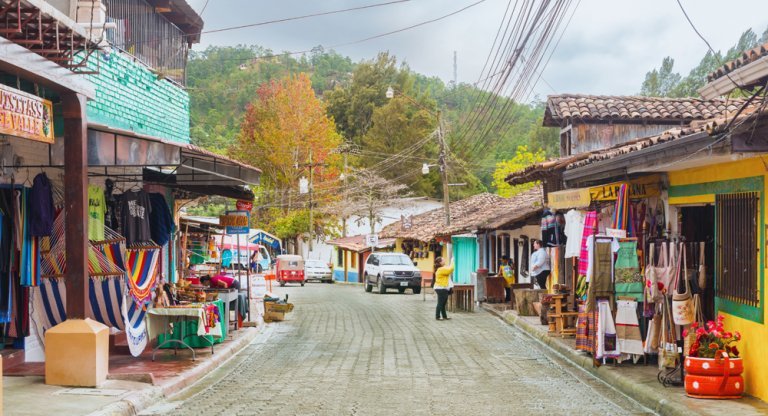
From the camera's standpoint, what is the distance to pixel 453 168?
7350 centimetres

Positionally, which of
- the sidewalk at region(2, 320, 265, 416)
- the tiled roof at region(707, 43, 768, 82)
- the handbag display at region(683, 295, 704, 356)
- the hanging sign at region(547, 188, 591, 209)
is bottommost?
the sidewalk at region(2, 320, 265, 416)

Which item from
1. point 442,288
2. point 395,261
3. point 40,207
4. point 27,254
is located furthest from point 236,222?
point 395,261

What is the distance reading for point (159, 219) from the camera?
53.0 feet

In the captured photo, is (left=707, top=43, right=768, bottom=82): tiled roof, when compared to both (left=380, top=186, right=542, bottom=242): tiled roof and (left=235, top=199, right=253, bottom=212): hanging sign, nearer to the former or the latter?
(left=235, top=199, right=253, bottom=212): hanging sign

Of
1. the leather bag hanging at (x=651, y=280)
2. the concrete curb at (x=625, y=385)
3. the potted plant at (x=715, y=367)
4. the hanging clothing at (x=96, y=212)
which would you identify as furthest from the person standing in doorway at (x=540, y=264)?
the potted plant at (x=715, y=367)

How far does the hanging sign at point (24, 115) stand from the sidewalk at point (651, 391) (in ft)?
25.4

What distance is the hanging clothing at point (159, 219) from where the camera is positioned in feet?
52.7

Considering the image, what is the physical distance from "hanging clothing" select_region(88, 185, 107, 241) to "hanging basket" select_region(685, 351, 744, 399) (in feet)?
28.1

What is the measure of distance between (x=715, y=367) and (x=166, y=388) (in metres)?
6.95

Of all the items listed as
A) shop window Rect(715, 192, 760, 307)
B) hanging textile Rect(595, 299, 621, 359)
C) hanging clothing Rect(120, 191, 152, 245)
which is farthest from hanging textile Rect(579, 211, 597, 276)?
hanging clothing Rect(120, 191, 152, 245)

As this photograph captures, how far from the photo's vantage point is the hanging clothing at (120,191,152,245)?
14781 mm

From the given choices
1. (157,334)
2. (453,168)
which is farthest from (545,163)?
(453,168)

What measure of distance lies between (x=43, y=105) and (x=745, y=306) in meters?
8.74

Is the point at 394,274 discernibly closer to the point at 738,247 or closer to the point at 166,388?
the point at 166,388
